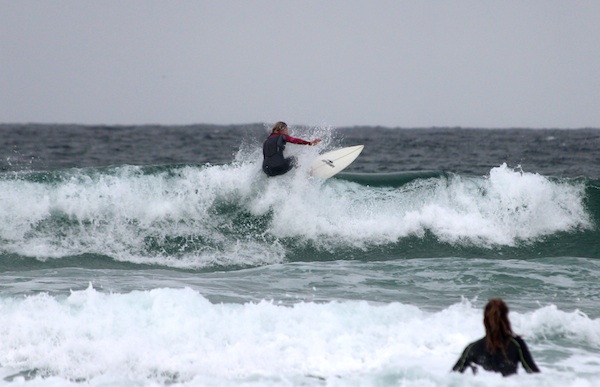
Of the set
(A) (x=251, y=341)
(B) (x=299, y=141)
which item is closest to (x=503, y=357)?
(A) (x=251, y=341)

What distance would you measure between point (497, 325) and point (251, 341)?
8.88ft

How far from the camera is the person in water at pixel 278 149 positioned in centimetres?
1404

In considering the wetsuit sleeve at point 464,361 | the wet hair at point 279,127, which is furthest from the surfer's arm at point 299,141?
the wetsuit sleeve at point 464,361

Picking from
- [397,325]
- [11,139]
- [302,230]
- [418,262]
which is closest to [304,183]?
[302,230]

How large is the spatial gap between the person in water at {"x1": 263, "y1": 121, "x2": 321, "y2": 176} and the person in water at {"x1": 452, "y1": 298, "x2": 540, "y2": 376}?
8393 mm

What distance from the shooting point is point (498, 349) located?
18.3 feet

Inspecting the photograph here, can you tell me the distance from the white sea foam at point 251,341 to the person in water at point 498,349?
0.26m

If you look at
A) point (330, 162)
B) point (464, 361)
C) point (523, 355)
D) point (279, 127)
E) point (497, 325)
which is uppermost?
point (279, 127)

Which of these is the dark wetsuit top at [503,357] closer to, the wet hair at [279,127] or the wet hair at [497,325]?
the wet hair at [497,325]

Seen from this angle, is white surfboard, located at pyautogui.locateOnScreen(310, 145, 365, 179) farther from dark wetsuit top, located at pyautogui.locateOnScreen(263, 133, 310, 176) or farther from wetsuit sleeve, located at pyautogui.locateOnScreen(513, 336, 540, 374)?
wetsuit sleeve, located at pyautogui.locateOnScreen(513, 336, 540, 374)

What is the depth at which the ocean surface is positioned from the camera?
6.94m

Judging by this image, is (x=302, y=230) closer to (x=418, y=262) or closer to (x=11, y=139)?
(x=418, y=262)

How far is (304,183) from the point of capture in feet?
50.8

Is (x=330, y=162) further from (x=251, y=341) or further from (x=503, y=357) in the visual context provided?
(x=503, y=357)
